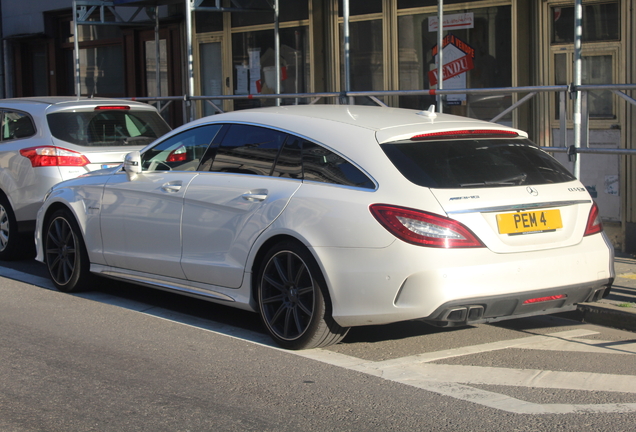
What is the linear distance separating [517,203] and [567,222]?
0.44 meters

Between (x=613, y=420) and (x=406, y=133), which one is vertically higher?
(x=406, y=133)

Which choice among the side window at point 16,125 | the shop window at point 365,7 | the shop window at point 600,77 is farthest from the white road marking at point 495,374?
the shop window at point 365,7

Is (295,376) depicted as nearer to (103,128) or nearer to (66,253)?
(66,253)

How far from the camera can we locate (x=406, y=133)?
5680 mm

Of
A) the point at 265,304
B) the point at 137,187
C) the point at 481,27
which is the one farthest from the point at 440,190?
the point at 481,27

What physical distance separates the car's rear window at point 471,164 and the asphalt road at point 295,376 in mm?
1164

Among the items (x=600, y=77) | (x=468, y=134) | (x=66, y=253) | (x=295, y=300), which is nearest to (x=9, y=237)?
(x=66, y=253)

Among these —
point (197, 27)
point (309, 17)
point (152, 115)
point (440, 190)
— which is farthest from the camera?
point (197, 27)

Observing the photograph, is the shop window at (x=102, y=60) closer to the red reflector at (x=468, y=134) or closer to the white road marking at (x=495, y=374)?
the white road marking at (x=495, y=374)

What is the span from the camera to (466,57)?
11.8 metres

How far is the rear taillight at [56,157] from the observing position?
29.9ft

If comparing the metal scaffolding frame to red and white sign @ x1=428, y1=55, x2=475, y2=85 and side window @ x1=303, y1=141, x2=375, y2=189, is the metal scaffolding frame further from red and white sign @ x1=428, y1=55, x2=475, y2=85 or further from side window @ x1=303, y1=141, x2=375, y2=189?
side window @ x1=303, y1=141, x2=375, y2=189

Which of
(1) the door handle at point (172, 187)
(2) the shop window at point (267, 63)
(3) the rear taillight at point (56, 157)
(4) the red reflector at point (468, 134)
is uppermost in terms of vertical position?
(2) the shop window at point (267, 63)

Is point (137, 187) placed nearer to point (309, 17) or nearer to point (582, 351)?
point (582, 351)
